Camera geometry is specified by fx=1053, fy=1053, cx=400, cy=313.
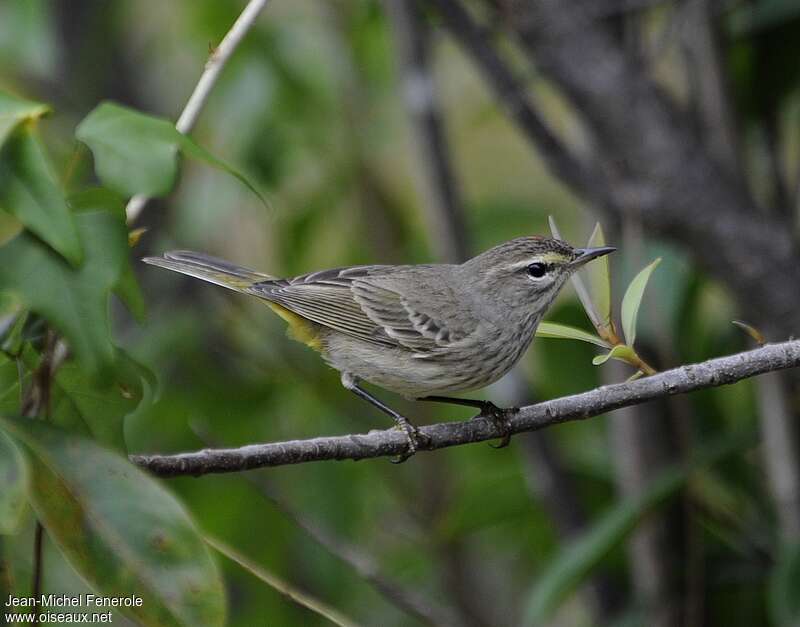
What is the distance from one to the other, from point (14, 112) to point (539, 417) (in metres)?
1.31

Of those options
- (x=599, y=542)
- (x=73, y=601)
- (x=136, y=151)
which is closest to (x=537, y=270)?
(x=599, y=542)

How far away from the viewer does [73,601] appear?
263cm

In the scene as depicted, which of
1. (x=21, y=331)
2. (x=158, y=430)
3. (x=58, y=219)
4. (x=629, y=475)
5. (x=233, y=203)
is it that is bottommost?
(x=158, y=430)

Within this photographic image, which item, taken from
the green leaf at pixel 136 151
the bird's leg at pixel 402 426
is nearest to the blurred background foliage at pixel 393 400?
the bird's leg at pixel 402 426

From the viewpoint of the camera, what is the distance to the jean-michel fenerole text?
6.23 ft

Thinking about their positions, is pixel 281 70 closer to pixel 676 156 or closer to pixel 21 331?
pixel 676 156

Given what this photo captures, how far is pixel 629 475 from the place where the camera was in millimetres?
4055

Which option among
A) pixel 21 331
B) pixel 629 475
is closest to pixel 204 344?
pixel 629 475

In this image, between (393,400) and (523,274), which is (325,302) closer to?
(523,274)

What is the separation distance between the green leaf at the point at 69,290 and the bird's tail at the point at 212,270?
1.69 m

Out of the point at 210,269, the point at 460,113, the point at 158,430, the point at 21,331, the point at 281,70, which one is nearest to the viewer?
the point at 21,331

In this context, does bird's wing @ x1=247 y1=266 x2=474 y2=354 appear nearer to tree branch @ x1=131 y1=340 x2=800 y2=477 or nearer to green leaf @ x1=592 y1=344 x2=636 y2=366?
tree branch @ x1=131 y1=340 x2=800 y2=477

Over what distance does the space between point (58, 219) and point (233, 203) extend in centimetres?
295

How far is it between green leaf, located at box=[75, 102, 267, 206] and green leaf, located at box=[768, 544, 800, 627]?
2.35m
